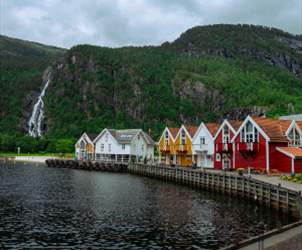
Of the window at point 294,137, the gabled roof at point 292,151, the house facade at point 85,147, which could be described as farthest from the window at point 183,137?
the house facade at point 85,147

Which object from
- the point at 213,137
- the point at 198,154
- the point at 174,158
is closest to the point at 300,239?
the point at 213,137

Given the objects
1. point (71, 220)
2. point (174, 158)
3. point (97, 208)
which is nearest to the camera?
point (71, 220)

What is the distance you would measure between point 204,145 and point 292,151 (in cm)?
2248

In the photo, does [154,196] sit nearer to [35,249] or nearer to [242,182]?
[242,182]

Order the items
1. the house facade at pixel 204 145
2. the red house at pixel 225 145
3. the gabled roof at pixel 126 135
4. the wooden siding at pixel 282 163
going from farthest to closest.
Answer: the gabled roof at pixel 126 135 → the house facade at pixel 204 145 → the red house at pixel 225 145 → the wooden siding at pixel 282 163

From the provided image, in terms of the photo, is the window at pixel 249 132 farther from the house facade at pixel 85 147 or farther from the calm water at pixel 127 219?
the house facade at pixel 85 147

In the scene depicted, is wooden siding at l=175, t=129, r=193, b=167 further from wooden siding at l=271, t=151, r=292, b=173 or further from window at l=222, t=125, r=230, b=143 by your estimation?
wooden siding at l=271, t=151, r=292, b=173

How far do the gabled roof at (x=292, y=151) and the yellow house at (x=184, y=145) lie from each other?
25.3m

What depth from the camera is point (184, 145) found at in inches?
3297

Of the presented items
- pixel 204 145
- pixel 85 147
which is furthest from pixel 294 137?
pixel 85 147

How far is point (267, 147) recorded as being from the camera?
59.0 meters

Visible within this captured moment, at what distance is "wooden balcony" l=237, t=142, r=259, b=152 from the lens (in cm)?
6062

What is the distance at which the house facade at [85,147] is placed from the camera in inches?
4601

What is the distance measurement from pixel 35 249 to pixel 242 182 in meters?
27.9
